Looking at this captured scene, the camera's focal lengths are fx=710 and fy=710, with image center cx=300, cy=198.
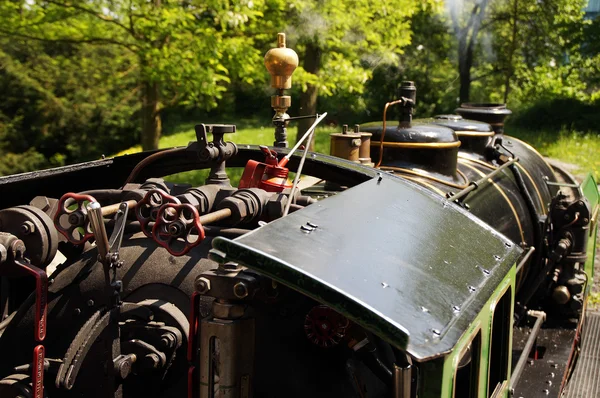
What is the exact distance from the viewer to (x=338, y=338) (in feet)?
8.07

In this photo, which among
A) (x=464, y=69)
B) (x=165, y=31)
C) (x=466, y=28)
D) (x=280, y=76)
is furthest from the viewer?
(x=466, y=28)

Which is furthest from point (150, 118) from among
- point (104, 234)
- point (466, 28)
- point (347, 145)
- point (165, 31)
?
point (466, 28)

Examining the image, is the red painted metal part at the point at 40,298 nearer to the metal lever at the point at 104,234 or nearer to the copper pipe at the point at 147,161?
the metal lever at the point at 104,234

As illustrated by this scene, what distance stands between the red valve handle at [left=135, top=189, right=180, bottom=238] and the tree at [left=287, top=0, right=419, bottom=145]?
920 centimetres

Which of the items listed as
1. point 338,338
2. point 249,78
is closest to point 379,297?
point 338,338

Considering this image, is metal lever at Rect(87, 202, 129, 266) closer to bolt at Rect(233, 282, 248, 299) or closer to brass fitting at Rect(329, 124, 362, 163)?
bolt at Rect(233, 282, 248, 299)

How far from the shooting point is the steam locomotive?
1965 millimetres

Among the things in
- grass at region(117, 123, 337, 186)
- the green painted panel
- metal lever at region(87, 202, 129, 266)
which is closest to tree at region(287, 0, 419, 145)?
grass at region(117, 123, 337, 186)

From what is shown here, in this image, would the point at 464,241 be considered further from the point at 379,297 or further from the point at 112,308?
the point at 112,308

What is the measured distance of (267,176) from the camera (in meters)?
3.22

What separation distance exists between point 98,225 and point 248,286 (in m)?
0.58

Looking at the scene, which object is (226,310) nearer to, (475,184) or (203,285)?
(203,285)

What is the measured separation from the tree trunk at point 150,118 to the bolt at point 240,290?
11619mm

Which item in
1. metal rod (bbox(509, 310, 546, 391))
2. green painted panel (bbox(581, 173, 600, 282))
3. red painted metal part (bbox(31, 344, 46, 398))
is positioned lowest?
metal rod (bbox(509, 310, 546, 391))
